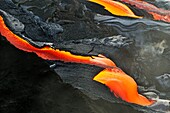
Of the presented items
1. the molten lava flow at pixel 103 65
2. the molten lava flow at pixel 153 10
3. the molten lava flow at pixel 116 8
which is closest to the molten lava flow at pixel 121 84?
the molten lava flow at pixel 103 65

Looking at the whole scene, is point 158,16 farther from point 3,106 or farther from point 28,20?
point 3,106

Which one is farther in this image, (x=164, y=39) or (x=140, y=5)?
(x=140, y=5)

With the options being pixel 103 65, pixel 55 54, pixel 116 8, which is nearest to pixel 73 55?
pixel 55 54

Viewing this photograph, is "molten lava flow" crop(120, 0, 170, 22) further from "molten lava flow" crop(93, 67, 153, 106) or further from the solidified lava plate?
"molten lava flow" crop(93, 67, 153, 106)

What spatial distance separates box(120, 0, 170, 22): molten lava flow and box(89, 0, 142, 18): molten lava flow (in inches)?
7.3

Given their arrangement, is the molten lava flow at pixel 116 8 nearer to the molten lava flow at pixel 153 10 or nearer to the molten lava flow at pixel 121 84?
the molten lava flow at pixel 153 10

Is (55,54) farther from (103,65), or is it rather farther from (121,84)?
(121,84)

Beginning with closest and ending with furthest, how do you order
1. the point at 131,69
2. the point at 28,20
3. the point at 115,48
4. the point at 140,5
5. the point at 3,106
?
1. the point at 3,106
2. the point at 131,69
3. the point at 115,48
4. the point at 28,20
5. the point at 140,5

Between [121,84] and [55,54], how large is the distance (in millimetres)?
624

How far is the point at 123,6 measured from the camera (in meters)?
3.13

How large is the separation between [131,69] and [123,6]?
0.88 m

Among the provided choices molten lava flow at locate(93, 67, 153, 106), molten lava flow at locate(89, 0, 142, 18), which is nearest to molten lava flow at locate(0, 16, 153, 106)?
molten lava flow at locate(93, 67, 153, 106)

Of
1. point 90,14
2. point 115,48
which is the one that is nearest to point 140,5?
point 90,14

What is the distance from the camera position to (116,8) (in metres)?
3.09
